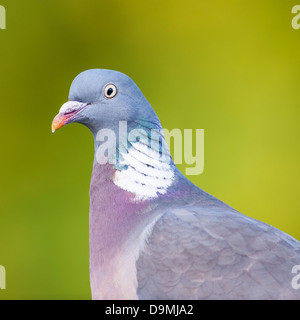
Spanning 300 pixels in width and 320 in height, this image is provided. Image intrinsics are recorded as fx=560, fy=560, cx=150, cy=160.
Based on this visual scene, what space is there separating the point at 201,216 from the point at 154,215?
6.6 inches

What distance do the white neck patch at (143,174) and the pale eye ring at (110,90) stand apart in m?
0.21

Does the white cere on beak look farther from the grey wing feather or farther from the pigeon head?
the grey wing feather

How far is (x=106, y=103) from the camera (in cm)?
213

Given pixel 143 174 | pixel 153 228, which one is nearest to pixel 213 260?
pixel 153 228

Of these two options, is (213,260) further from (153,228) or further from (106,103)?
(106,103)

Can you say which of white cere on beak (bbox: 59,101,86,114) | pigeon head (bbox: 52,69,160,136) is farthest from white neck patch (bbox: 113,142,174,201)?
white cere on beak (bbox: 59,101,86,114)

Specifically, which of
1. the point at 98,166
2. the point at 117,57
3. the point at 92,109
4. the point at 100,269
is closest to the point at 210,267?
the point at 100,269

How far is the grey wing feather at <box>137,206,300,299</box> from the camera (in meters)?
1.80

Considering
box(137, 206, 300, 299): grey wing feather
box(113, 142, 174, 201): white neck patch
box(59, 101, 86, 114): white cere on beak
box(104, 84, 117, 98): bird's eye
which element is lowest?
box(137, 206, 300, 299): grey wing feather

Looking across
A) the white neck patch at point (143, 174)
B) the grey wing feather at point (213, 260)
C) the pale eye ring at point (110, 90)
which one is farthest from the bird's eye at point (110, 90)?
the grey wing feather at point (213, 260)

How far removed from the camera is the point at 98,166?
217 centimetres

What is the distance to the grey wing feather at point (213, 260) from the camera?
1.80 m

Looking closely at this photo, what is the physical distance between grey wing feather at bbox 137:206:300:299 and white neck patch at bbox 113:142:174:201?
0.47ft
